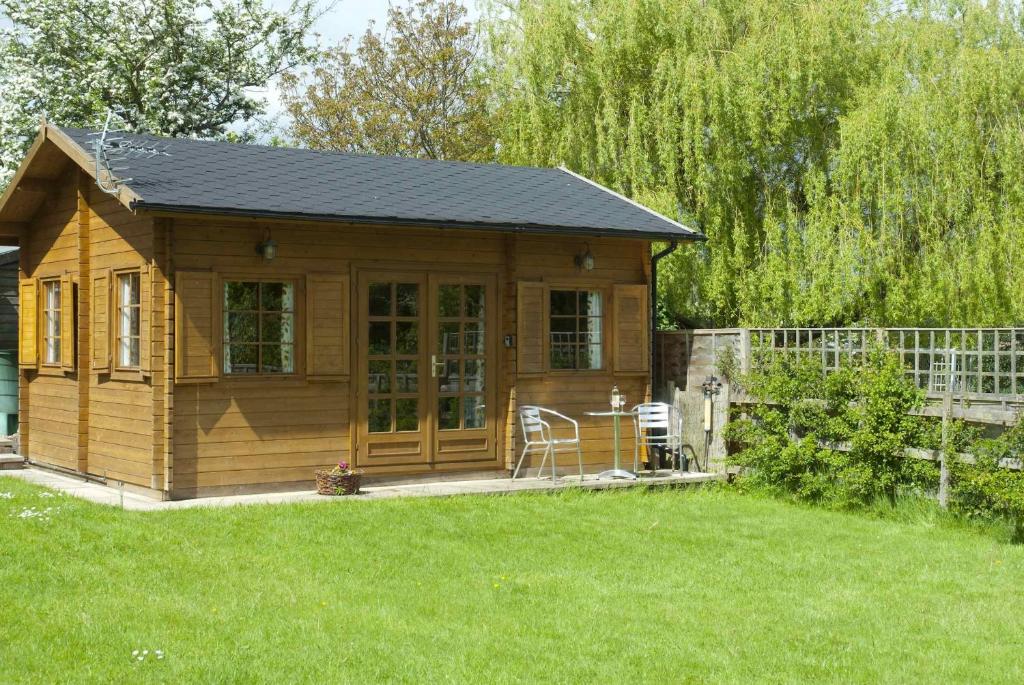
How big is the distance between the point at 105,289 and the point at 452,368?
3578 mm

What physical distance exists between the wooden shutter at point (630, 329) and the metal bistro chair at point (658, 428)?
474 mm

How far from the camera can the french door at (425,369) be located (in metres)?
11.9

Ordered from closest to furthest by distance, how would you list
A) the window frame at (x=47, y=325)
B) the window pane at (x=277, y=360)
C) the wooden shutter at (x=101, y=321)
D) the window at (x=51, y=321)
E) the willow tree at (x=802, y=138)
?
the window pane at (x=277, y=360) → the wooden shutter at (x=101, y=321) → the window frame at (x=47, y=325) → the window at (x=51, y=321) → the willow tree at (x=802, y=138)

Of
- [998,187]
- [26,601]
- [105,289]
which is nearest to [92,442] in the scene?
[105,289]

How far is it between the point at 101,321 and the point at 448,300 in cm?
354

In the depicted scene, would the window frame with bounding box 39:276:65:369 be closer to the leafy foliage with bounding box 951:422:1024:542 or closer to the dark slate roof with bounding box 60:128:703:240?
the dark slate roof with bounding box 60:128:703:240

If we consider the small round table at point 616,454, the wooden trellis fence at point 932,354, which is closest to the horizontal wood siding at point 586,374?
the small round table at point 616,454

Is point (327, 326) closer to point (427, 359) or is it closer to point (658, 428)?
point (427, 359)

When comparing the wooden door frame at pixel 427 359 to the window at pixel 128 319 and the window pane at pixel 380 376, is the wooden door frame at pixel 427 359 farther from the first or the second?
the window at pixel 128 319

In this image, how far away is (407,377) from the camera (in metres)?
12.1

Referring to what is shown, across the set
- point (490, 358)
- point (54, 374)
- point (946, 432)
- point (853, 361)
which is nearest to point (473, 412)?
point (490, 358)

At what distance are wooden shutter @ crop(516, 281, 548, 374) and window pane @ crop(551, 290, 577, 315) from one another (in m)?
0.20

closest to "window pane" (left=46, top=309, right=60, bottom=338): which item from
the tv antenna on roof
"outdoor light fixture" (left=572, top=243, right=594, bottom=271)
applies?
the tv antenna on roof

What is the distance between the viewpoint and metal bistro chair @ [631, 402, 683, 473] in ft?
43.0
